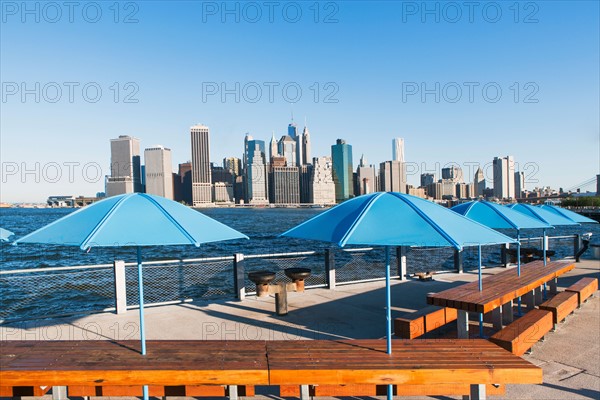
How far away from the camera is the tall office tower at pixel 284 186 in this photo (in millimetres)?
186375

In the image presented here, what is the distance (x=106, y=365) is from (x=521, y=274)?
750 centimetres

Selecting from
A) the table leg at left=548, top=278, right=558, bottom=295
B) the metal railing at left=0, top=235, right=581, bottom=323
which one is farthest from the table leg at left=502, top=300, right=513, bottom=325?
the metal railing at left=0, top=235, right=581, bottom=323

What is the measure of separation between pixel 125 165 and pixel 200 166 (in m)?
49.9

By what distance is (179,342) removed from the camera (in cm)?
439

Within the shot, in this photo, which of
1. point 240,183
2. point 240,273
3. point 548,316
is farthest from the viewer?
point 240,183

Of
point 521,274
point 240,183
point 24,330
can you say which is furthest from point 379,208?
point 240,183

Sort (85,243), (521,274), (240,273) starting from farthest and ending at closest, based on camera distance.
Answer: (240,273)
(521,274)
(85,243)

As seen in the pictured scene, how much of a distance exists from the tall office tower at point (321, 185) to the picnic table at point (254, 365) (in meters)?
172

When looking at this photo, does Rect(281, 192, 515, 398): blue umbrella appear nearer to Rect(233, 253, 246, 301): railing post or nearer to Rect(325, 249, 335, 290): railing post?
Rect(233, 253, 246, 301): railing post

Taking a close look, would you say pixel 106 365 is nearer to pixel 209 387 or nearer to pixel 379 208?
pixel 209 387

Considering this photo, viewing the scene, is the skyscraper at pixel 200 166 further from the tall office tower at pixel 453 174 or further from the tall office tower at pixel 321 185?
the tall office tower at pixel 453 174

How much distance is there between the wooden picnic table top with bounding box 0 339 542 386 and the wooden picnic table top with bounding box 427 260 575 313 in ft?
5.00

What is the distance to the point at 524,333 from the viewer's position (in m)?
5.37

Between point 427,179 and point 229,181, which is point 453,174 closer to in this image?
point 427,179
